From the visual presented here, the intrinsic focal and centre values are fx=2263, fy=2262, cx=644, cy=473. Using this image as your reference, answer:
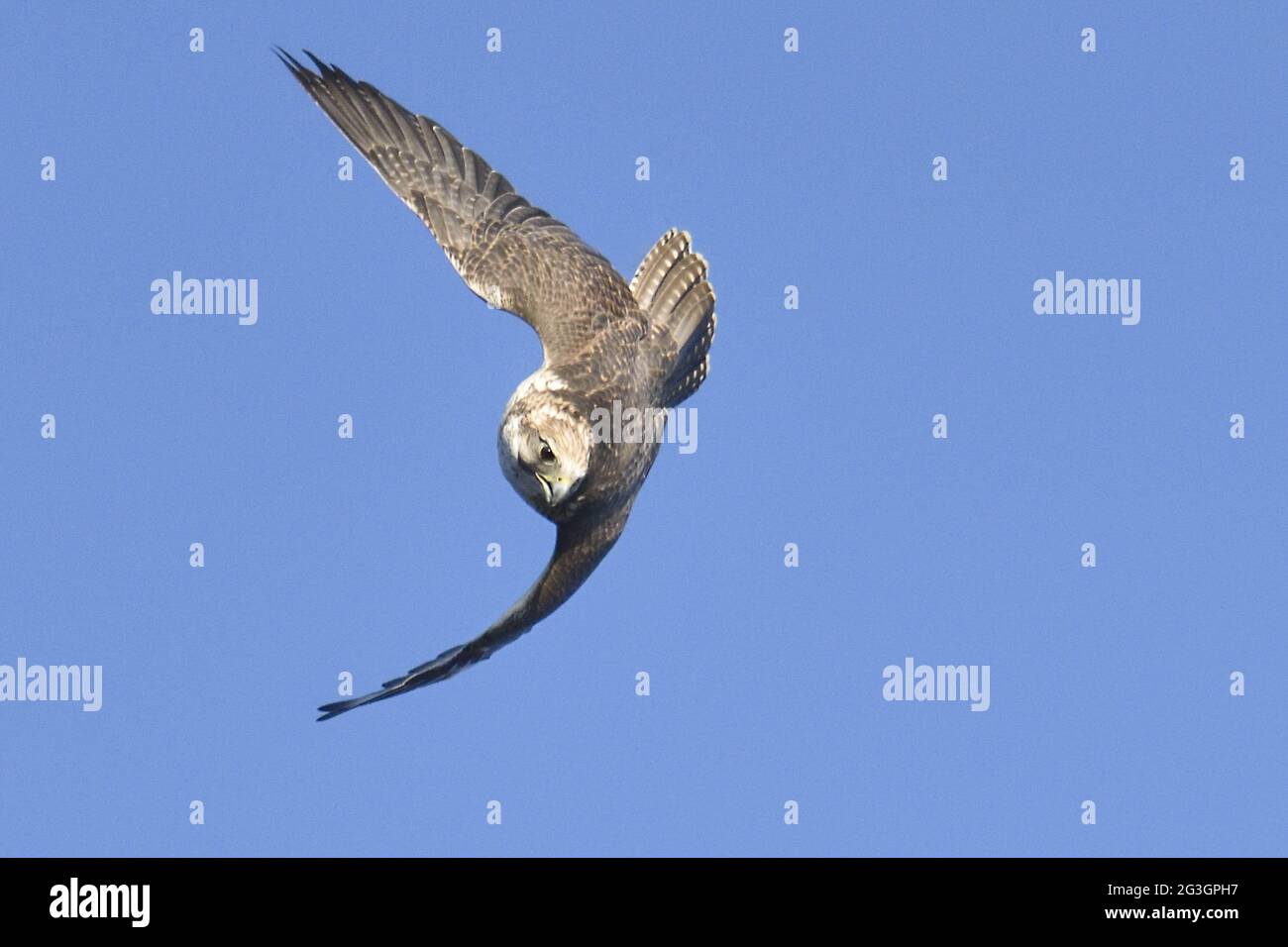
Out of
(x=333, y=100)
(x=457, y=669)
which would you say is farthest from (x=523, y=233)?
(x=457, y=669)

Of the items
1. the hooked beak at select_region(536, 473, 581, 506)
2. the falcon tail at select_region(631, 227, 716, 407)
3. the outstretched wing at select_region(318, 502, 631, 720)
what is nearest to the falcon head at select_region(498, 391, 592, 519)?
the hooked beak at select_region(536, 473, 581, 506)

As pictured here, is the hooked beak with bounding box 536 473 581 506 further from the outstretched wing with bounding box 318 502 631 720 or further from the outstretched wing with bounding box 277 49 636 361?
the outstretched wing with bounding box 277 49 636 361

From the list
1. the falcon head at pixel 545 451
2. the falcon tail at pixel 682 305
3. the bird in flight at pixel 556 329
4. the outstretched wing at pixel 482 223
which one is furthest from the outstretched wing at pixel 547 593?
the falcon tail at pixel 682 305

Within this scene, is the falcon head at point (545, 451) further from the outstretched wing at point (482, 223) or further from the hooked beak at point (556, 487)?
the outstretched wing at point (482, 223)

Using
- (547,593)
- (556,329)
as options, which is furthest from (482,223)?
(547,593)

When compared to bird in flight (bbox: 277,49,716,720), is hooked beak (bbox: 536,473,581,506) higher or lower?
lower

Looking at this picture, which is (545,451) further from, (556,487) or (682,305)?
(682,305)

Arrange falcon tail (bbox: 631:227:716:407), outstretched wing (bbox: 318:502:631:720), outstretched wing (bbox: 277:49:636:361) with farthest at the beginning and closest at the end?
falcon tail (bbox: 631:227:716:407) < outstretched wing (bbox: 277:49:636:361) < outstretched wing (bbox: 318:502:631:720)
